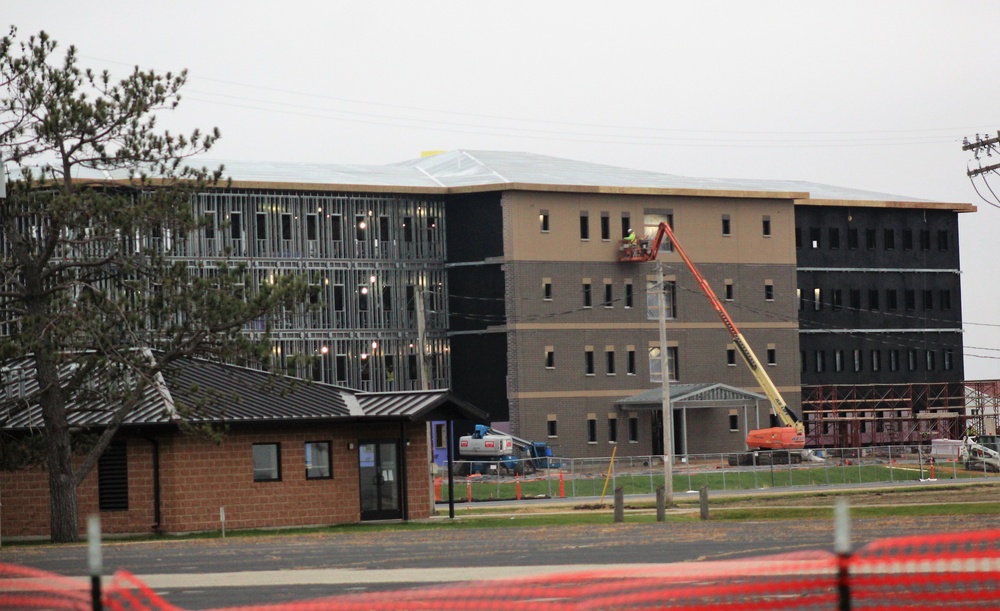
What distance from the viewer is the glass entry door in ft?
134

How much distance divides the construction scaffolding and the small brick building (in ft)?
179

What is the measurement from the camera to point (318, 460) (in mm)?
40094

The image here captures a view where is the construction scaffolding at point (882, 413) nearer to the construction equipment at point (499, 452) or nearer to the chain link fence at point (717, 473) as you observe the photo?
the chain link fence at point (717, 473)

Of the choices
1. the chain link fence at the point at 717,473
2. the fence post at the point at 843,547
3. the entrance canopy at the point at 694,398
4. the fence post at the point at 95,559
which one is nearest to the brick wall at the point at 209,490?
the chain link fence at the point at 717,473

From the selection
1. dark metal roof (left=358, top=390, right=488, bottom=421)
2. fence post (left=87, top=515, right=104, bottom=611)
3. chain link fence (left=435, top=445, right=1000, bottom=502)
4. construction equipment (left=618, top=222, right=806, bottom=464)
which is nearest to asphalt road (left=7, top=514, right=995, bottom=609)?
dark metal roof (left=358, top=390, right=488, bottom=421)

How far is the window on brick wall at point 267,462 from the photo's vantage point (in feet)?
128

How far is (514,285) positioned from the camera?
83.1m

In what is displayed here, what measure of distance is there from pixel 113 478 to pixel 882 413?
6866cm

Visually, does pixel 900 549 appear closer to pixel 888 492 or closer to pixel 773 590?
pixel 773 590

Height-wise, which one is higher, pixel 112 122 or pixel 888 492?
pixel 112 122

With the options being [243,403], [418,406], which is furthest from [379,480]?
[243,403]

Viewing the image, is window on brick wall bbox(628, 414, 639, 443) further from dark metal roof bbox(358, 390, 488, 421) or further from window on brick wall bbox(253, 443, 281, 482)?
window on brick wall bbox(253, 443, 281, 482)

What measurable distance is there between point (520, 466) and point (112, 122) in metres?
39.4

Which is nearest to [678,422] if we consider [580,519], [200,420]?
[580,519]
